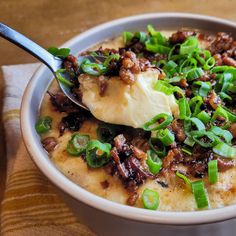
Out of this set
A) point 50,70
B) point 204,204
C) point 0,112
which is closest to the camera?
point 204,204

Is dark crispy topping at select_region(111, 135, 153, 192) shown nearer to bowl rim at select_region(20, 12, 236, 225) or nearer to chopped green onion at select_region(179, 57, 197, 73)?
bowl rim at select_region(20, 12, 236, 225)

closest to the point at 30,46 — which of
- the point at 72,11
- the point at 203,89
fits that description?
the point at 203,89

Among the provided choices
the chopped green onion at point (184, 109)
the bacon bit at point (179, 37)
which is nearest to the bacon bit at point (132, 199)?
the chopped green onion at point (184, 109)

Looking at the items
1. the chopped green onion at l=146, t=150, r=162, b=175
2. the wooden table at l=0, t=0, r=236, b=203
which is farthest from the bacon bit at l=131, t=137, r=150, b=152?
the wooden table at l=0, t=0, r=236, b=203

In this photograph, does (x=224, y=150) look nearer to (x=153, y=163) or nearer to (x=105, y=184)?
(x=153, y=163)

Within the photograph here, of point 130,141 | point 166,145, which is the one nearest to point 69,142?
point 130,141

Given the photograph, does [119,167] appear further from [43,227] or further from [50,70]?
[50,70]
